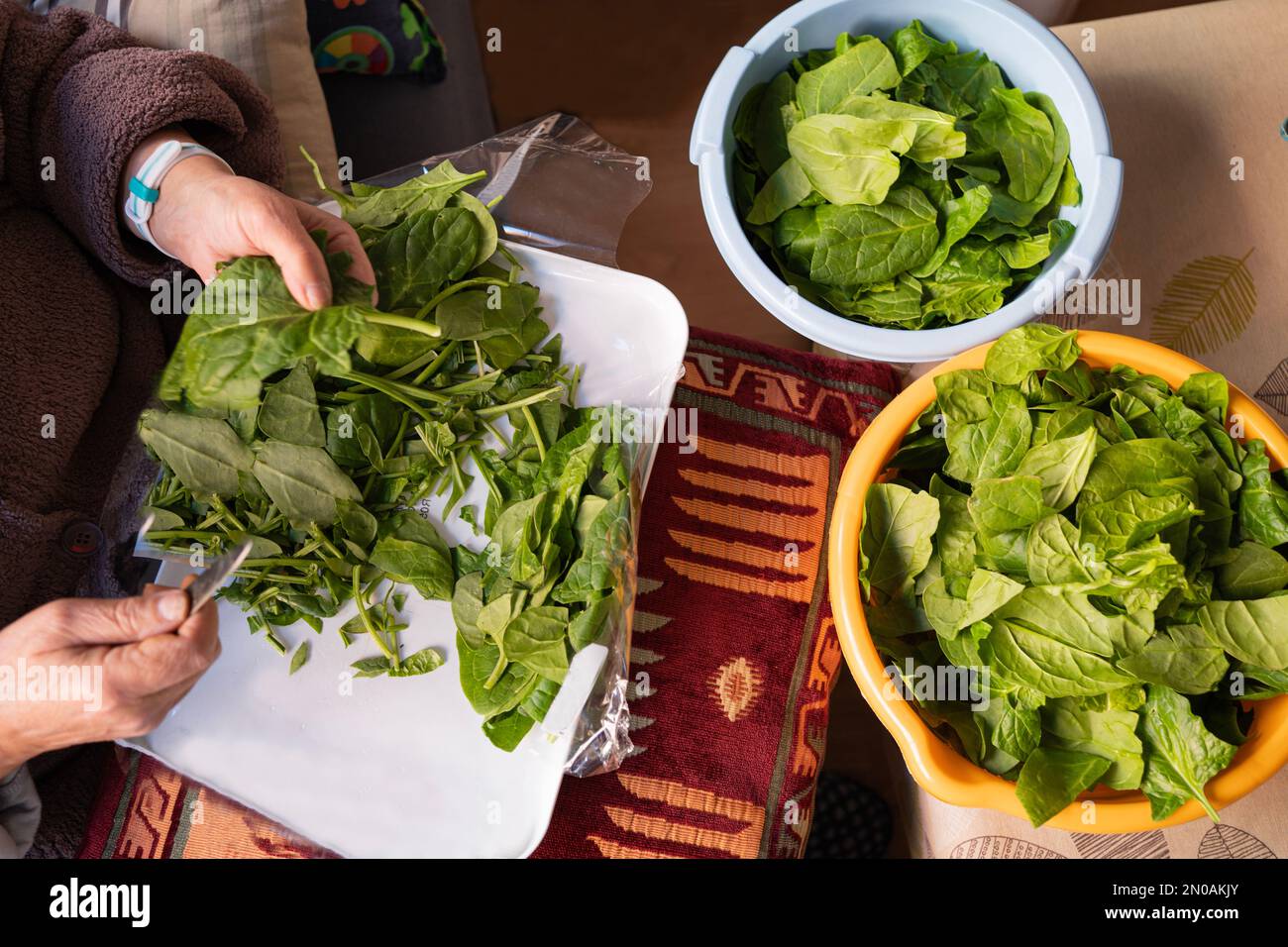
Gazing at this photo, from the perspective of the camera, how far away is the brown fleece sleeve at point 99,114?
2.32ft

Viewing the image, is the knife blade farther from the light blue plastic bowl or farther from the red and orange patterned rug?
the light blue plastic bowl

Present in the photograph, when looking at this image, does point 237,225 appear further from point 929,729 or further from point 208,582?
point 929,729

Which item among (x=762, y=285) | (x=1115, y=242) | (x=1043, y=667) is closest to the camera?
(x=1043, y=667)

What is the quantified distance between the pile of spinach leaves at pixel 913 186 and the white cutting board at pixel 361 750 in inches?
12.9

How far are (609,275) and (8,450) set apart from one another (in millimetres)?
498

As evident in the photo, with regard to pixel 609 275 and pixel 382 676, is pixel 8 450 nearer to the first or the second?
pixel 382 676

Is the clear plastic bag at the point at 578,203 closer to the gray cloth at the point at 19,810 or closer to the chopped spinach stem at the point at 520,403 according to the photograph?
the chopped spinach stem at the point at 520,403

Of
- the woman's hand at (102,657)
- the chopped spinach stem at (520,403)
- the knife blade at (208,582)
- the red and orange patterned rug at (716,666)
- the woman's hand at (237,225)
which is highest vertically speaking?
the woman's hand at (237,225)

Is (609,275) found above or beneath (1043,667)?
above

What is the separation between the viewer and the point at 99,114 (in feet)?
2.32

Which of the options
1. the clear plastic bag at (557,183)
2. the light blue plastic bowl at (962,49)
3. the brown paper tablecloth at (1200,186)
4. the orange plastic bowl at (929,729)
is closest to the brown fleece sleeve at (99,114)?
the clear plastic bag at (557,183)

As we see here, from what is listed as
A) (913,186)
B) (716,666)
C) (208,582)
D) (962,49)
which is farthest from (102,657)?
(962,49)

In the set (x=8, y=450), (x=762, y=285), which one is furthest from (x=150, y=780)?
(x=762, y=285)
